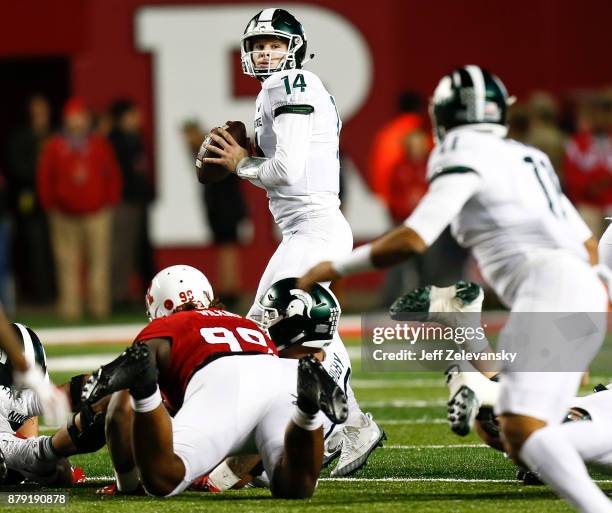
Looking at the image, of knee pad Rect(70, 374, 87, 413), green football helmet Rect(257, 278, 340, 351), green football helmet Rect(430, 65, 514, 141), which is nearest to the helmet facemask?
green football helmet Rect(257, 278, 340, 351)

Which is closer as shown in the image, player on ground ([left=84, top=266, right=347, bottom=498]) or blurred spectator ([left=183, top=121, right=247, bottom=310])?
player on ground ([left=84, top=266, right=347, bottom=498])

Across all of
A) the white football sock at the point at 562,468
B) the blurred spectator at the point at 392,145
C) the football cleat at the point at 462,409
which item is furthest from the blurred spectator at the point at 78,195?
the white football sock at the point at 562,468

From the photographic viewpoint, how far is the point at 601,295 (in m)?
4.72

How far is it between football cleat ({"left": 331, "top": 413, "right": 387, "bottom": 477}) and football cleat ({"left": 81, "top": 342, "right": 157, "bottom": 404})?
1.36 meters

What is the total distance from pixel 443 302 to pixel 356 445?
1.13 meters

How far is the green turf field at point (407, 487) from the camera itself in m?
5.22

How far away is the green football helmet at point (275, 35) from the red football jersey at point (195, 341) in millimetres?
1411

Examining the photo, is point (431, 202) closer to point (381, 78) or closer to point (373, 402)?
point (373, 402)

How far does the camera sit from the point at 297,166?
6.05 m

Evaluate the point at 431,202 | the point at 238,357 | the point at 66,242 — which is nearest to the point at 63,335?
the point at 66,242

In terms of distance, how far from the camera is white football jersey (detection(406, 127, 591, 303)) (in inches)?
185

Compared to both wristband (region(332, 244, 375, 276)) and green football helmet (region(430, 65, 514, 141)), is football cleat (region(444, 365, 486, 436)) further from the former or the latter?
green football helmet (region(430, 65, 514, 141))

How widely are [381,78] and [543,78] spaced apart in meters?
2.04

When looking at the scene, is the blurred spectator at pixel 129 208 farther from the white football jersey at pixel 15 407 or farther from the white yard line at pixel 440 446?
the white football jersey at pixel 15 407
